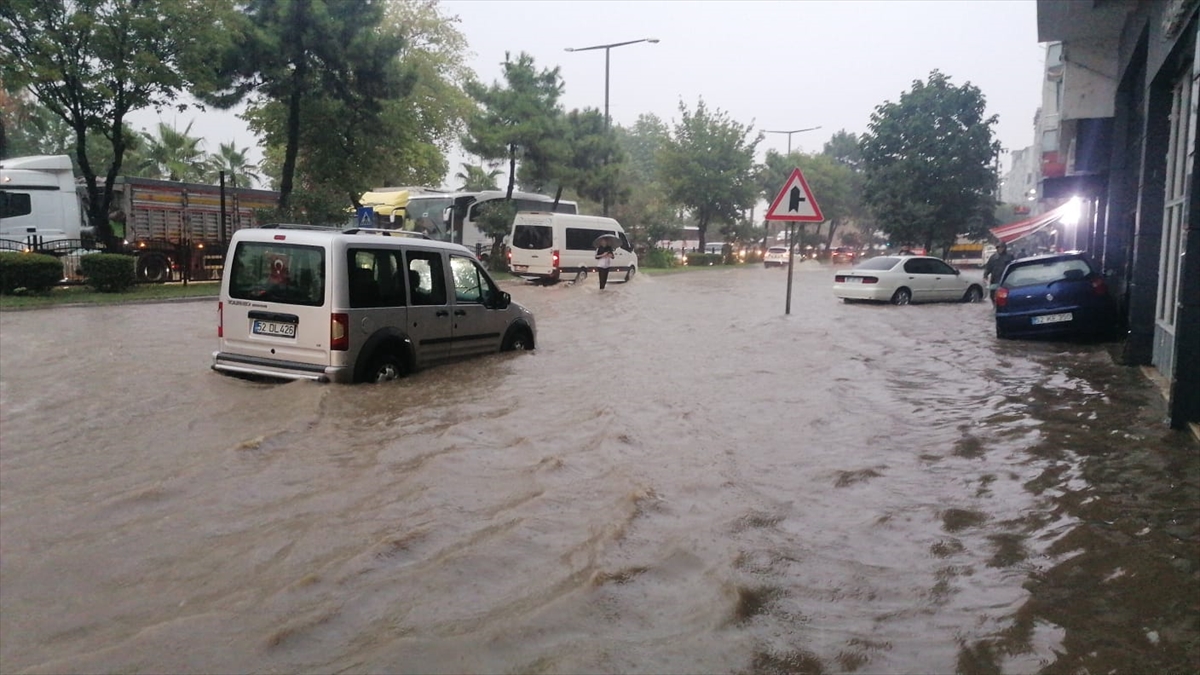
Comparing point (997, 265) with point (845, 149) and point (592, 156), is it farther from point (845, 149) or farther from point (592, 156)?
point (845, 149)

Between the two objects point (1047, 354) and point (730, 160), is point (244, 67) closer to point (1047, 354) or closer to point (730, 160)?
point (1047, 354)

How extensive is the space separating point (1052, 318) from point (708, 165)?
46.5m

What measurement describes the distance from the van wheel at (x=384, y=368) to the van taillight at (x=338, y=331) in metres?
0.41

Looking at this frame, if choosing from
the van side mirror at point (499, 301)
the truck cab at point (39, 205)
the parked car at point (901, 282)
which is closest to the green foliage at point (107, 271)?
the truck cab at point (39, 205)

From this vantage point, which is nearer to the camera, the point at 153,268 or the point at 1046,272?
the point at 1046,272

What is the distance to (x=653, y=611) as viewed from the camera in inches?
173

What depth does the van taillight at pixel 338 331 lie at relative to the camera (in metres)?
8.96

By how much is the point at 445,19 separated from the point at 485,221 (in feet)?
79.8

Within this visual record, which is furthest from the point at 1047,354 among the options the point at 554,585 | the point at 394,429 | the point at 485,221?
the point at 485,221

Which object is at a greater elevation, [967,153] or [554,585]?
[967,153]

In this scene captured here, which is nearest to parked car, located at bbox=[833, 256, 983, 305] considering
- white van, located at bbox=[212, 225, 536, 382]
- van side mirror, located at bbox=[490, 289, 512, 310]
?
van side mirror, located at bbox=[490, 289, 512, 310]

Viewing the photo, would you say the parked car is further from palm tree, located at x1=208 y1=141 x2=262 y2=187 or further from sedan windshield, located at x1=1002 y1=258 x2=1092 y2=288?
palm tree, located at x1=208 y1=141 x2=262 y2=187

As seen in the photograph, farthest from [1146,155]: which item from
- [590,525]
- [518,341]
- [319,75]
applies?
[319,75]

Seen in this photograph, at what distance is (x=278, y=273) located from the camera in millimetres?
9172
